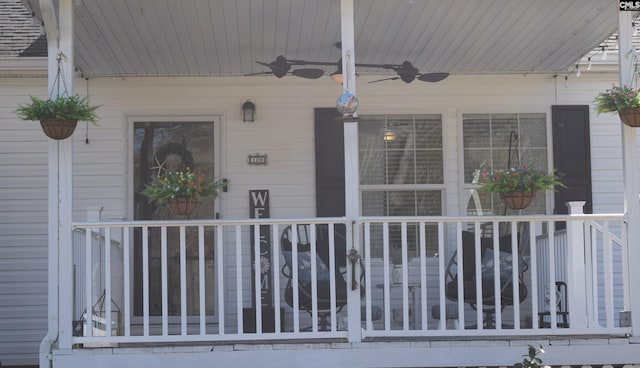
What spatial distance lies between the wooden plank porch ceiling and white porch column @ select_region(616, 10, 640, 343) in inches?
11.3

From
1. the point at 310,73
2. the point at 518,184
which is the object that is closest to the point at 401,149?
the point at 310,73

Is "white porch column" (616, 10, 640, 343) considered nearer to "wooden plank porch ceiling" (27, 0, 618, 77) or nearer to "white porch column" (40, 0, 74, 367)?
"wooden plank porch ceiling" (27, 0, 618, 77)

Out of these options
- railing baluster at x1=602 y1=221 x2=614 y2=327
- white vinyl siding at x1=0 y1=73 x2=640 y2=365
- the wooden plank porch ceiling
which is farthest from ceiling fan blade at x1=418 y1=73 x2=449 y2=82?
railing baluster at x1=602 y1=221 x2=614 y2=327

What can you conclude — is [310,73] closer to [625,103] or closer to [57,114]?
[57,114]

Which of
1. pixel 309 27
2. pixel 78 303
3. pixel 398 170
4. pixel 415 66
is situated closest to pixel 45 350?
pixel 78 303

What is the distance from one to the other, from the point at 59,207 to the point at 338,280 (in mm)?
2084

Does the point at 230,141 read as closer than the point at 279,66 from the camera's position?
No

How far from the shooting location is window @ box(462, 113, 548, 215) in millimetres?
6824

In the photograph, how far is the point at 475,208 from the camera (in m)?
6.82

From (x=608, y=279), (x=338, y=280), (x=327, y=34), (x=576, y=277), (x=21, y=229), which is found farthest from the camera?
(x=21, y=229)

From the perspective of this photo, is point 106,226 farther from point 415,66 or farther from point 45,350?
point 415,66

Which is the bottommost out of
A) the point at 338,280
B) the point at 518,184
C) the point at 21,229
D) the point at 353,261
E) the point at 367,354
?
the point at 367,354

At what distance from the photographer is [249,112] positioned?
22.0 ft

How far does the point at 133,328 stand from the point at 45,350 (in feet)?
6.41
